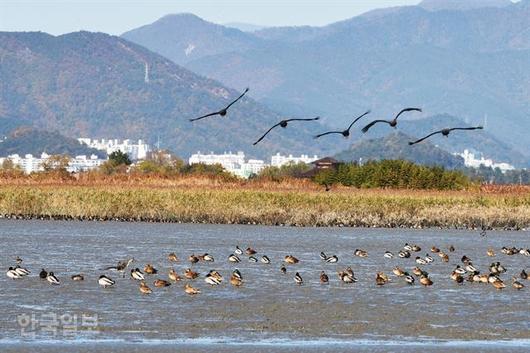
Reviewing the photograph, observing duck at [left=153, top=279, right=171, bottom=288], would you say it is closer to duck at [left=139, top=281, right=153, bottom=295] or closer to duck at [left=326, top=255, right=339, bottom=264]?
duck at [left=139, top=281, right=153, bottom=295]

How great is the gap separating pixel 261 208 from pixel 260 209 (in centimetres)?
7

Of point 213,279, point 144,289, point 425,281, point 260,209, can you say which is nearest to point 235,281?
point 213,279

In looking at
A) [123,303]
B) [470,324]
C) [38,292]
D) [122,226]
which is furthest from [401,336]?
[122,226]

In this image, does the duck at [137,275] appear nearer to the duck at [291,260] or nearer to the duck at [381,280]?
the duck at [381,280]

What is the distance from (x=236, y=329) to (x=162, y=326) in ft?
4.27

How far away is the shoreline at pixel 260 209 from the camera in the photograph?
57.8 meters

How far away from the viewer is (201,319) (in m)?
25.6

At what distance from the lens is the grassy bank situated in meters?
57.8

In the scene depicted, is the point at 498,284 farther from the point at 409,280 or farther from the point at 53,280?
the point at 53,280

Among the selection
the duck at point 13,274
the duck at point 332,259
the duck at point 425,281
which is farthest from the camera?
the duck at point 332,259

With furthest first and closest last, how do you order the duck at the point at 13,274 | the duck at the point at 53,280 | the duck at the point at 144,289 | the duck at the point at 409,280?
the duck at the point at 409,280 → the duck at the point at 13,274 → the duck at the point at 53,280 → the duck at the point at 144,289

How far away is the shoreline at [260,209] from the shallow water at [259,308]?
13045 mm

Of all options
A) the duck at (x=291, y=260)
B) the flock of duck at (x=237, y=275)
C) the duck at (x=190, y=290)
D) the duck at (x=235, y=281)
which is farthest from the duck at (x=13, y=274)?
the duck at (x=291, y=260)

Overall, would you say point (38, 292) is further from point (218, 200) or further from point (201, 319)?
point (218, 200)
